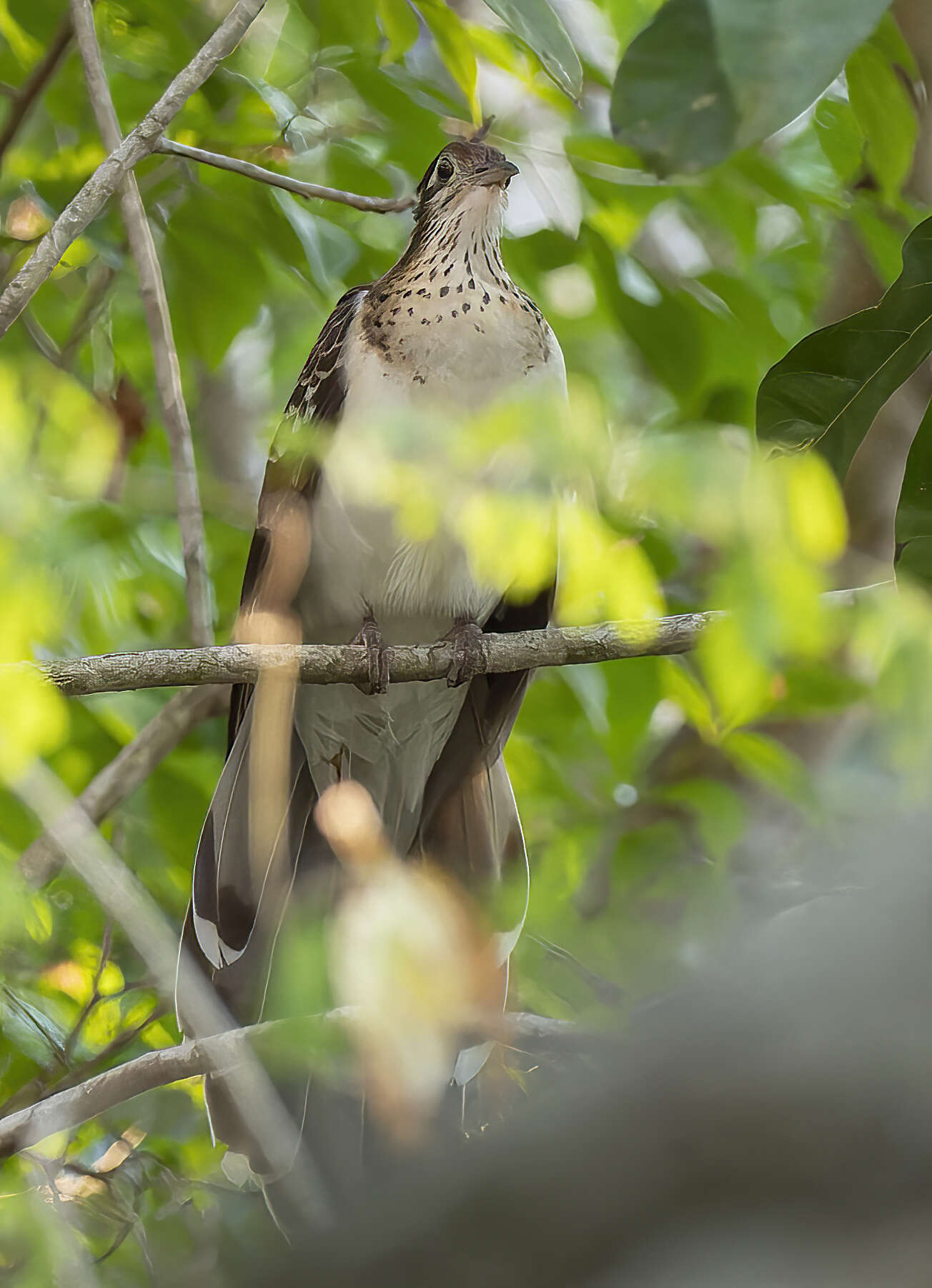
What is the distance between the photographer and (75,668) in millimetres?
1711

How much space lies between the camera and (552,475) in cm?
151

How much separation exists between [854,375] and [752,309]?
1.19 meters

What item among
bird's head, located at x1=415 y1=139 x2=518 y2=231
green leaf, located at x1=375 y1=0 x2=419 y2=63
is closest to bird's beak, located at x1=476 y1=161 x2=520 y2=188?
bird's head, located at x1=415 y1=139 x2=518 y2=231

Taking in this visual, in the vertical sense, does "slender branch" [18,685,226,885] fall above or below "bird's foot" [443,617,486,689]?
below

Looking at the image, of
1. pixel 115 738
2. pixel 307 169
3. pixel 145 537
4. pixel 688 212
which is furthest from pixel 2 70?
pixel 688 212

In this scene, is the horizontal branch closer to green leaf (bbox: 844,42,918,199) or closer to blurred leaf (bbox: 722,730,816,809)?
blurred leaf (bbox: 722,730,816,809)

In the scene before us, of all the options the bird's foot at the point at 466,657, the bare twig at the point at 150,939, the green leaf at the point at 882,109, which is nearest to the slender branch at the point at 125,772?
the bare twig at the point at 150,939

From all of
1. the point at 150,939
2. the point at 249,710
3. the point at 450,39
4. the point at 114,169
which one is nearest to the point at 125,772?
the point at 249,710

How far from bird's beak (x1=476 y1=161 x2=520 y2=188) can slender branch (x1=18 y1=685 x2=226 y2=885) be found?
1.30 meters

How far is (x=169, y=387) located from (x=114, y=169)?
499mm

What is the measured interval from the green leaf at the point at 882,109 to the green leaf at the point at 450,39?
2.04 ft

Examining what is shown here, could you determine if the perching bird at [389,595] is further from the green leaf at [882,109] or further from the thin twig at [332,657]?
the green leaf at [882,109]

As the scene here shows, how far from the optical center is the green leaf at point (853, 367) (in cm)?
163

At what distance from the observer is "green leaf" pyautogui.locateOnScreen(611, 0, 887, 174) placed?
1.26 metres
